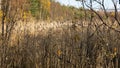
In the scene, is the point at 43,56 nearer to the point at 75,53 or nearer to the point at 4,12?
the point at 75,53

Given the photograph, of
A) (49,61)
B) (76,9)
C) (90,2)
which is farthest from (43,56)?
(90,2)

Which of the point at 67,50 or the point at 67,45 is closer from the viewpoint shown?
the point at 67,50

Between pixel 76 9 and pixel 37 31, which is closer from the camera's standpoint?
pixel 76 9

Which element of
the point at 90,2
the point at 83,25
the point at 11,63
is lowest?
the point at 11,63

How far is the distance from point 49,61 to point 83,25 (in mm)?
640

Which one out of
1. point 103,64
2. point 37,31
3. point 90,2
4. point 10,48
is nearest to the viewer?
point 90,2

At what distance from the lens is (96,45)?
3799 mm

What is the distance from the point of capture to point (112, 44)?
4070mm

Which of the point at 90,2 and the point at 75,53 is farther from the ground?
the point at 90,2

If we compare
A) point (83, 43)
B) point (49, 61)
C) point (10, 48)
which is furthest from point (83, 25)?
point (10, 48)

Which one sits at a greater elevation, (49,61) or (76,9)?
(76,9)

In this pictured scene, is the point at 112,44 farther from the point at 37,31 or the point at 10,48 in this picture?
the point at 37,31

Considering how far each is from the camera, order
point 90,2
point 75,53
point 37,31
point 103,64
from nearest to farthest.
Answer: point 90,2, point 103,64, point 75,53, point 37,31

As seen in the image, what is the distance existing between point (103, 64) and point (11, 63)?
1.25 m
